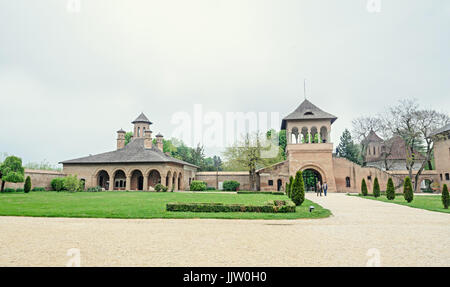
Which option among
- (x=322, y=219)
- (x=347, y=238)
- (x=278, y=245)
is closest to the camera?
(x=278, y=245)

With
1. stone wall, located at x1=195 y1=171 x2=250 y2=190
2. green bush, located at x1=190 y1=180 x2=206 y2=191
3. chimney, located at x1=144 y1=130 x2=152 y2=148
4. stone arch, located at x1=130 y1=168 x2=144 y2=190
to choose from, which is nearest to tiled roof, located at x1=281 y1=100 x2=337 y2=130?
stone wall, located at x1=195 y1=171 x2=250 y2=190

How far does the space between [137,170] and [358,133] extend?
30.5 metres

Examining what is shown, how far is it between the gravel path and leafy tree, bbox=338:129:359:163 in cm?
4691

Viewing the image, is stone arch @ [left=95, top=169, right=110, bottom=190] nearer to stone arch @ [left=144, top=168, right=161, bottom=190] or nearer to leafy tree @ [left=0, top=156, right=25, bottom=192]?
stone arch @ [left=144, top=168, right=161, bottom=190]

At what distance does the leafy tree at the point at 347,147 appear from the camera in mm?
52881

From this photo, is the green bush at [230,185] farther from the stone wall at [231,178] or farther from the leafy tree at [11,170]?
the leafy tree at [11,170]

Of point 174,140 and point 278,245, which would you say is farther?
point 174,140

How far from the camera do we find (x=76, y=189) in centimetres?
2898

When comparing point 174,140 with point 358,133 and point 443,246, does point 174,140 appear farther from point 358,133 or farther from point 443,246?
point 443,246

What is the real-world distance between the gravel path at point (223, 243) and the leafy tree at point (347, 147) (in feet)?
154

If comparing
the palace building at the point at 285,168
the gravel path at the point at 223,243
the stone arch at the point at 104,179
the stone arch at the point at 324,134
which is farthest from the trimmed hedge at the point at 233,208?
the stone arch at the point at 104,179

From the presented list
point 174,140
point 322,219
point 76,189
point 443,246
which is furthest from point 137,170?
point 174,140

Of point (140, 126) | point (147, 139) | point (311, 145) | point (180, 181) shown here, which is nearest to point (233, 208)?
point (311, 145)

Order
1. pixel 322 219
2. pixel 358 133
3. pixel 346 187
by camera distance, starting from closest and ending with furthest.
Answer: pixel 322 219 → pixel 346 187 → pixel 358 133
